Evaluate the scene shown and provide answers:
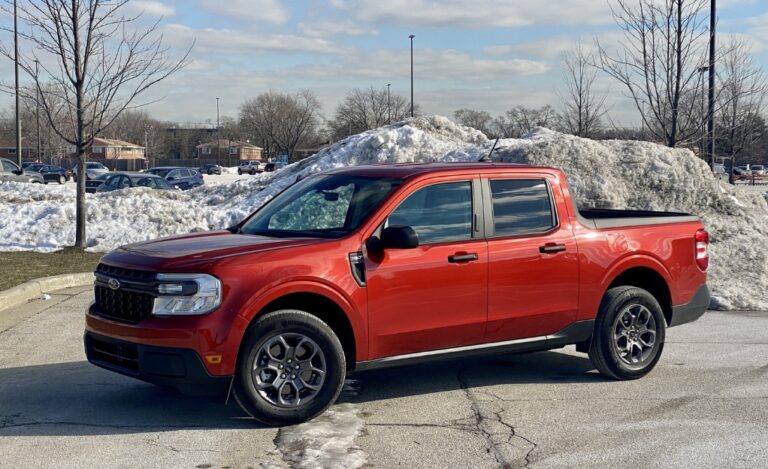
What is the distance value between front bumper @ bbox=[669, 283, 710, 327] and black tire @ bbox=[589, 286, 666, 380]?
0.24 meters

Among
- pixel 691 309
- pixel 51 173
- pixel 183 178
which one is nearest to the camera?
pixel 691 309

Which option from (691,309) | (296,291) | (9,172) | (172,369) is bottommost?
(172,369)

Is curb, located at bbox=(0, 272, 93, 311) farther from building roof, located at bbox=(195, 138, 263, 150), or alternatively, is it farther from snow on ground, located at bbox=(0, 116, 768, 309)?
building roof, located at bbox=(195, 138, 263, 150)

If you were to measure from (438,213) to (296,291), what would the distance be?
138 centimetres

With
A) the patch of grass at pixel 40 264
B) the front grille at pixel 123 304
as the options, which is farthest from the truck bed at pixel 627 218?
the patch of grass at pixel 40 264

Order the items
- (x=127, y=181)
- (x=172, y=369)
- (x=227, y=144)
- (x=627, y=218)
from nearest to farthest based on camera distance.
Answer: (x=172, y=369) → (x=627, y=218) → (x=127, y=181) → (x=227, y=144)

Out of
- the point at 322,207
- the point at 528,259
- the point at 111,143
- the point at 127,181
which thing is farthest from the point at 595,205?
the point at 111,143

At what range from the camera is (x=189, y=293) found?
577 cm

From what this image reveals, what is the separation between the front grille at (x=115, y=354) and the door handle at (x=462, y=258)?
2.35m

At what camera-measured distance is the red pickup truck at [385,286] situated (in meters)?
5.82

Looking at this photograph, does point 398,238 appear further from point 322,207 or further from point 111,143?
point 111,143

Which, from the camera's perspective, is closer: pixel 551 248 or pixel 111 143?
pixel 551 248

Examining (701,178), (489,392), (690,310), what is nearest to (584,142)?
(701,178)

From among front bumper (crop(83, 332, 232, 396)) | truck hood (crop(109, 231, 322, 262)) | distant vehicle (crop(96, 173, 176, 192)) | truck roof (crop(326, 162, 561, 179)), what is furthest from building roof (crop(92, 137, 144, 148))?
front bumper (crop(83, 332, 232, 396))
